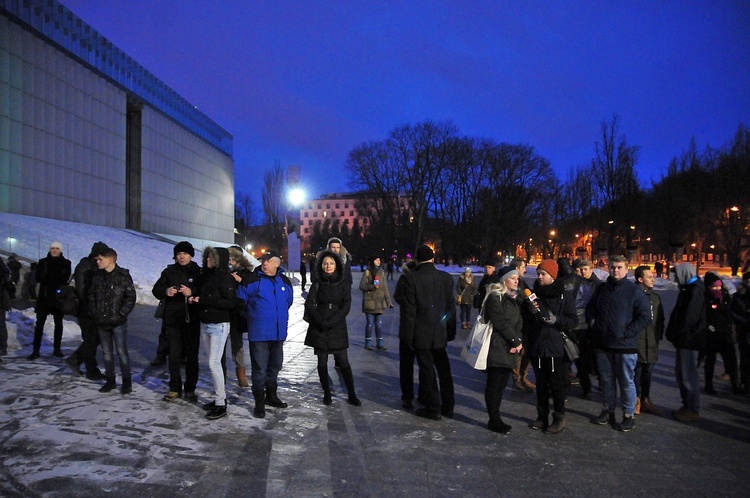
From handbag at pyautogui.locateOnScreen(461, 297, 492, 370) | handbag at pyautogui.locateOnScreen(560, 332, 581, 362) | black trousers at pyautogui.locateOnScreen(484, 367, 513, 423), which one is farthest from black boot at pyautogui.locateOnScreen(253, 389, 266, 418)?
handbag at pyautogui.locateOnScreen(560, 332, 581, 362)

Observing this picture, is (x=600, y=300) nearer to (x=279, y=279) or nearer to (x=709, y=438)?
(x=709, y=438)

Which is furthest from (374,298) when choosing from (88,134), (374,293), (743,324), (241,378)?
(88,134)

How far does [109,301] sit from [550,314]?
5.03 m

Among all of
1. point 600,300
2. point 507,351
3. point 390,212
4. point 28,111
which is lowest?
point 507,351

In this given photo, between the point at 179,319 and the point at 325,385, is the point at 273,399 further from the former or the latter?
the point at 179,319

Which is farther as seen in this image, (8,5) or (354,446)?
(8,5)

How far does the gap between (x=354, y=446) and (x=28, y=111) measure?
112ft

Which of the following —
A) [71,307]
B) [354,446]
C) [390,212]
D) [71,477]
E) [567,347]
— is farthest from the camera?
[390,212]

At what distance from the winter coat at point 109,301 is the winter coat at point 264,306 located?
154 centimetres

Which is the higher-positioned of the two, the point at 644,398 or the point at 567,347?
the point at 567,347

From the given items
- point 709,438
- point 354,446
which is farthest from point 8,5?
point 709,438

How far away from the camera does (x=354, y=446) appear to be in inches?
194

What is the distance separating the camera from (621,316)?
18.2 ft

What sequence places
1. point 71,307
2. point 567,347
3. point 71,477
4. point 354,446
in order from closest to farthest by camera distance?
point 71,477 → point 354,446 → point 567,347 → point 71,307
